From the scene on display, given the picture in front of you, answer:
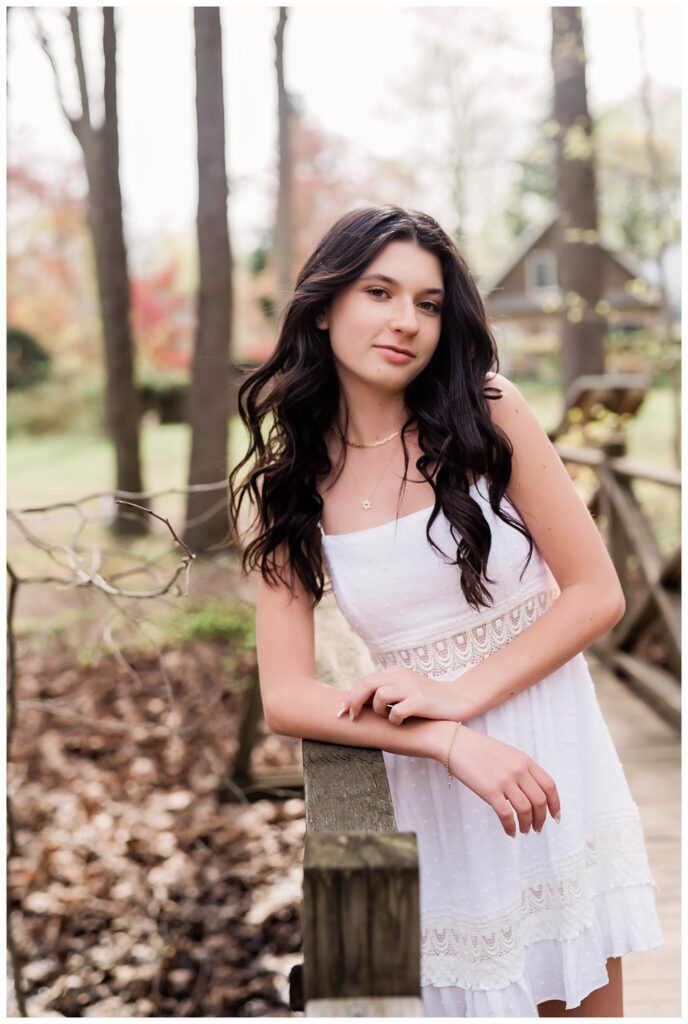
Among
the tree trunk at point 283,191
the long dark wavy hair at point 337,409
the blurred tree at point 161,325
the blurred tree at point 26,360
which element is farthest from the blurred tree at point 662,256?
the blurred tree at point 26,360

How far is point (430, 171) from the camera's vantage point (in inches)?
976

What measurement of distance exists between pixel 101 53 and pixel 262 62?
17.6 ft

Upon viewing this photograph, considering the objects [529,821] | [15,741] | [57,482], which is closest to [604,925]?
[529,821]

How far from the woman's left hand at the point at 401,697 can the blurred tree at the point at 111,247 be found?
8503 millimetres

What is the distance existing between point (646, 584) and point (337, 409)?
175 inches

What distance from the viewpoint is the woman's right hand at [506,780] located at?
57.5 inches

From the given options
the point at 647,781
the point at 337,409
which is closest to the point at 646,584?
the point at 647,781

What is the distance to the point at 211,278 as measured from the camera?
9.09 meters

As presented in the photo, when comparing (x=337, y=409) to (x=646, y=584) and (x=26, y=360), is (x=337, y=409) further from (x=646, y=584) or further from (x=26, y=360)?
(x=26, y=360)

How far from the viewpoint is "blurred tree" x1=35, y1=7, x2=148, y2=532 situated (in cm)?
987

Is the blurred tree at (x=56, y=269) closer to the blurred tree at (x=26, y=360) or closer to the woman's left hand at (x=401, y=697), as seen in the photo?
the blurred tree at (x=26, y=360)

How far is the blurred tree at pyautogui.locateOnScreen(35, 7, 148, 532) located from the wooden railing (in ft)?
17.5

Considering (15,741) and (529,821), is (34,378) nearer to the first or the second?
(15,741)

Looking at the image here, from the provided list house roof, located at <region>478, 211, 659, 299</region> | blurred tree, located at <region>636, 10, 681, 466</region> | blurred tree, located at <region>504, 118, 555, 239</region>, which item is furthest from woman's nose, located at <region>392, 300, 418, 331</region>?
blurred tree, located at <region>504, 118, 555, 239</region>
